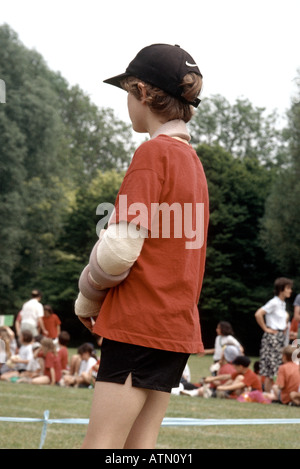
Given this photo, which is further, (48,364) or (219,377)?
(48,364)

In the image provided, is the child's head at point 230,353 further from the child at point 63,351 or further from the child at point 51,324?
the child at point 51,324

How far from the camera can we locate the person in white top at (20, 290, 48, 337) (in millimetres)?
17438

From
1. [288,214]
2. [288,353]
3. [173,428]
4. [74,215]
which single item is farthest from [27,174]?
[173,428]

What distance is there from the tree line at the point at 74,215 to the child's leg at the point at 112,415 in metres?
34.6

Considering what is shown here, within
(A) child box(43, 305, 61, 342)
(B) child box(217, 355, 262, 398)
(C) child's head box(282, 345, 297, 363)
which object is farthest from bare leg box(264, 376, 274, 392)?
(A) child box(43, 305, 61, 342)

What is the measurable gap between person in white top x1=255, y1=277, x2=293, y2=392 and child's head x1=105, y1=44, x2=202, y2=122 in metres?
10.2

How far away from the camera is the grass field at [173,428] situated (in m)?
7.47

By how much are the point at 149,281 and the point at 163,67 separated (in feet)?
2.47

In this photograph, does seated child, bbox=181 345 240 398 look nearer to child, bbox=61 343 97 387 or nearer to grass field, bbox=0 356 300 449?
grass field, bbox=0 356 300 449

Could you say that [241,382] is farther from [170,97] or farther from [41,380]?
[170,97]

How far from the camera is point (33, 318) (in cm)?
1758

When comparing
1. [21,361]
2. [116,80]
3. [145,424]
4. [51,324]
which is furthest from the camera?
[51,324]

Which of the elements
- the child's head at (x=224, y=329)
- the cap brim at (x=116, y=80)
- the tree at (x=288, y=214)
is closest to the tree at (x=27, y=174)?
the tree at (x=288, y=214)

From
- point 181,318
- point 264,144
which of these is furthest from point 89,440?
point 264,144
